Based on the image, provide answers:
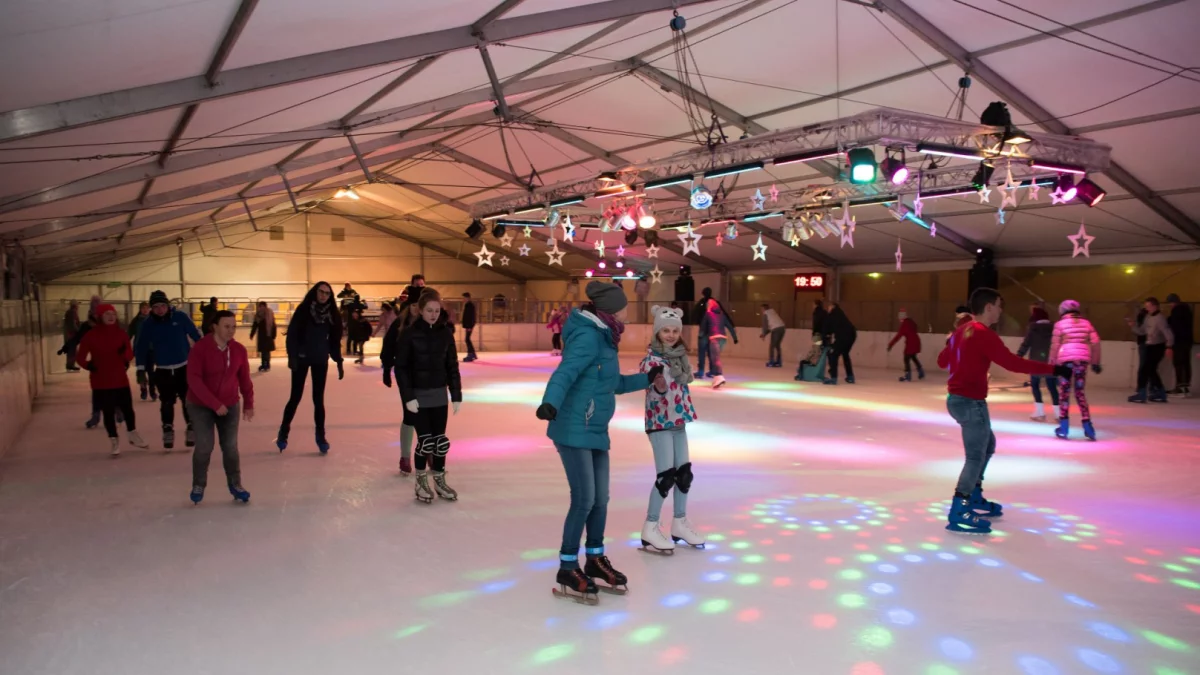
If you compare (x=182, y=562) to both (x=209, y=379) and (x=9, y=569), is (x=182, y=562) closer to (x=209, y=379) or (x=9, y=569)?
(x=9, y=569)

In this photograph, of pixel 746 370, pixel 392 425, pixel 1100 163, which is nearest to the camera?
pixel 392 425

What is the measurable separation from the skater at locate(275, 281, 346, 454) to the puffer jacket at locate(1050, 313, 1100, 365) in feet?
20.3

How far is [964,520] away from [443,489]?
2923 mm

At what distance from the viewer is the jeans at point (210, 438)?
4254mm

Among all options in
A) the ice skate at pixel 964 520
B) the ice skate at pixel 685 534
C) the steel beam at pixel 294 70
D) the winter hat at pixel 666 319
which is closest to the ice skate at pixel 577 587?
the ice skate at pixel 685 534

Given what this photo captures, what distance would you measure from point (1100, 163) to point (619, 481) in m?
7.78

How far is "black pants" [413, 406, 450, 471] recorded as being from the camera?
4.40 m

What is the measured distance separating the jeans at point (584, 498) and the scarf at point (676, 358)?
2.18ft

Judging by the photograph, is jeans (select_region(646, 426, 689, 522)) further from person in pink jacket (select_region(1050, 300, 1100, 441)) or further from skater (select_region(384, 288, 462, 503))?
person in pink jacket (select_region(1050, 300, 1100, 441))

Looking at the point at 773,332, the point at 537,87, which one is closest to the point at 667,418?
the point at 537,87

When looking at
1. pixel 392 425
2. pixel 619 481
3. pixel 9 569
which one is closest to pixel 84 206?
pixel 392 425

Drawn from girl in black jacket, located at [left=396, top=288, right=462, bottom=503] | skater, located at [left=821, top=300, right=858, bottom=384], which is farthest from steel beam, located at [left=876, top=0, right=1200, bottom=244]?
girl in black jacket, located at [left=396, top=288, right=462, bottom=503]

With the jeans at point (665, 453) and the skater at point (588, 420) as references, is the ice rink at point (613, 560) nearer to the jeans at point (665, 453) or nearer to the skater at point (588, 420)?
the skater at point (588, 420)

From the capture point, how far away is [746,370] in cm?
1472
